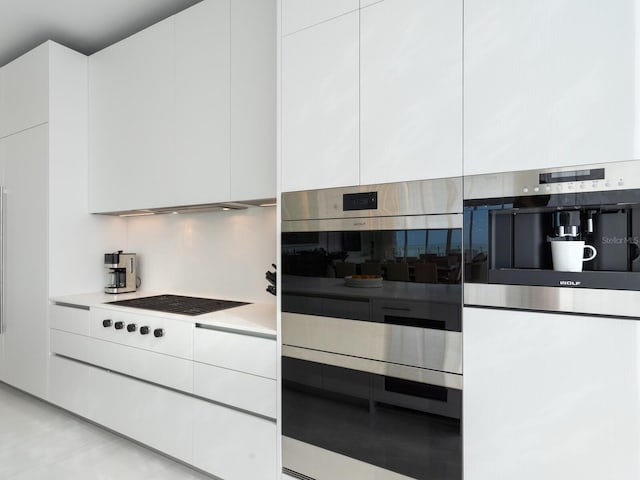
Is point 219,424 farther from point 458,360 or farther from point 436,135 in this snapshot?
point 436,135

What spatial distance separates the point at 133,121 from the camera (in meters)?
2.64

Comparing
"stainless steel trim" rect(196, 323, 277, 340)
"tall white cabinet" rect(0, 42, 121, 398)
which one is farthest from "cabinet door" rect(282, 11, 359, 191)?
"tall white cabinet" rect(0, 42, 121, 398)

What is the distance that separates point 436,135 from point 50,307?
113 inches

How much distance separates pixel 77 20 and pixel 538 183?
10.4ft

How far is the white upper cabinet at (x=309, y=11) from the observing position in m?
1.55

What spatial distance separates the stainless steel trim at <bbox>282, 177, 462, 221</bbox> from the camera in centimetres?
134

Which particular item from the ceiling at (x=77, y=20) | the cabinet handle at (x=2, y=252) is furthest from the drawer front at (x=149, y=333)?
the ceiling at (x=77, y=20)

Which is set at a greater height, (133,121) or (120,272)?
(133,121)

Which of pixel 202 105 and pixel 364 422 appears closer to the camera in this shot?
pixel 364 422

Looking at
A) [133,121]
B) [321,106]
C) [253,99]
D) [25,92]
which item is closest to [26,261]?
[25,92]

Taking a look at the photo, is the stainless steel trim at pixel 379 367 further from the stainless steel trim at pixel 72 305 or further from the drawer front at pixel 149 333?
the stainless steel trim at pixel 72 305

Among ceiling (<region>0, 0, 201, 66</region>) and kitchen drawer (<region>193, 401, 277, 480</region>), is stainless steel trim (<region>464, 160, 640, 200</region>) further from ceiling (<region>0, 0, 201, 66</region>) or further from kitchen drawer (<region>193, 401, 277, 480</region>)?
ceiling (<region>0, 0, 201, 66</region>)

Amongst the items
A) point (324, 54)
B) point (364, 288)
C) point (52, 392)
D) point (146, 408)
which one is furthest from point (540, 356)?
point (52, 392)

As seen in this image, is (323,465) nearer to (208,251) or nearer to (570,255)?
(570,255)
